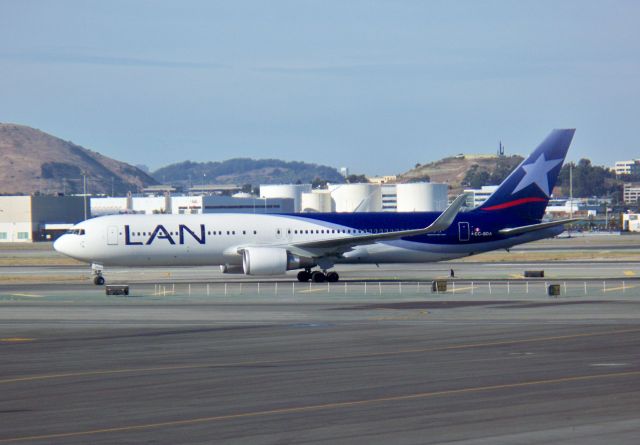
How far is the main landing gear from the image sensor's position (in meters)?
59.8

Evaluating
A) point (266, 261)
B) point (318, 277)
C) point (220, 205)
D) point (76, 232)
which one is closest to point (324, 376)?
point (266, 261)

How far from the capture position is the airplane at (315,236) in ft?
195

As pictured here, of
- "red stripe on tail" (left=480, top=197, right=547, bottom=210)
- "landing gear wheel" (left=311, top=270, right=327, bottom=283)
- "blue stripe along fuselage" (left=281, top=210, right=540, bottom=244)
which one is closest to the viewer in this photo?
"landing gear wheel" (left=311, top=270, right=327, bottom=283)

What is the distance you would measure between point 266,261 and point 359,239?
5.73 metres

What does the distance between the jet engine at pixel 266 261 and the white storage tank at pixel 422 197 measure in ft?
430

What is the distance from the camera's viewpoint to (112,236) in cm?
5994

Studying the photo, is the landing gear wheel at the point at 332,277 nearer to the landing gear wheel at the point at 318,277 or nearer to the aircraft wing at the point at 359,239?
the landing gear wheel at the point at 318,277

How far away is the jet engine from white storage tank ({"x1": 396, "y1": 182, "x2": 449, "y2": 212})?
430ft

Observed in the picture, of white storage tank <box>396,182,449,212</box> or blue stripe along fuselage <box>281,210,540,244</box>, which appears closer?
blue stripe along fuselage <box>281,210,540,244</box>

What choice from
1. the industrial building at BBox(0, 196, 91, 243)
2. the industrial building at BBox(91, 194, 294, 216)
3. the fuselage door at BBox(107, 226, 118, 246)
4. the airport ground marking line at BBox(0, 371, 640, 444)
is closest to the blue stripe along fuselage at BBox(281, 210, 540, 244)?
the fuselage door at BBox(107, 226, 118, 246)

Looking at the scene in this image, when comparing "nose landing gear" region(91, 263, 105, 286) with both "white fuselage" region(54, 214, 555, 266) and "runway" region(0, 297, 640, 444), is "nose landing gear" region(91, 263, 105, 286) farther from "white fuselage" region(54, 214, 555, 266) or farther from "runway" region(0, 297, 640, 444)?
"runway" region(0, 297, 640, 444)

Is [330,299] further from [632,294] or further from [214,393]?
[214,393]

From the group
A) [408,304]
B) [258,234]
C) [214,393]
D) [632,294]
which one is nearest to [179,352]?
[214,393]

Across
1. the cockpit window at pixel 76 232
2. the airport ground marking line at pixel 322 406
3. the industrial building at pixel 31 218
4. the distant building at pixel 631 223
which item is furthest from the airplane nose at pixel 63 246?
the distant building at pixel 631 223
